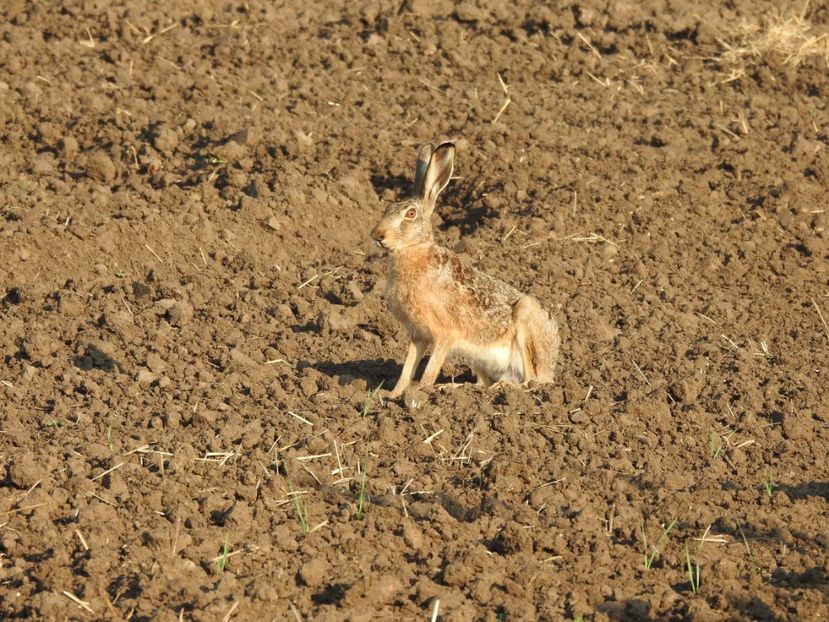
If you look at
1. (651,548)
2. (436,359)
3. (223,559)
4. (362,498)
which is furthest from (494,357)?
(223,559)

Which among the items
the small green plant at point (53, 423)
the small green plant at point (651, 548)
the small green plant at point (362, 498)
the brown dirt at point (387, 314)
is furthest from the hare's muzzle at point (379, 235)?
the small green plant at point (651, 548)

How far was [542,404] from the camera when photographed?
7914 millimetres

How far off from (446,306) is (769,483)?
7.35ft

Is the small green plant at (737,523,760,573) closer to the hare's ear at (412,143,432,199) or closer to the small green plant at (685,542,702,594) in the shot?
the small green plant at (685,542,702,594)

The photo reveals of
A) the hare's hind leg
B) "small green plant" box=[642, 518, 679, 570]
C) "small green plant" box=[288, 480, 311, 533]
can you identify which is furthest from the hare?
"small green plant" box=[642, 518, 679, 570]

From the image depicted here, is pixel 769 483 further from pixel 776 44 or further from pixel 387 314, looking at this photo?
pixel 776 44

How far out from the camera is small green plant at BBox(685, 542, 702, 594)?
6.03m

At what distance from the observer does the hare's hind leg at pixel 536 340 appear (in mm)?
8562

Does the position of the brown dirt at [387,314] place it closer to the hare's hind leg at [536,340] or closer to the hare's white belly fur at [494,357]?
the hare's hind leg at [536,340]

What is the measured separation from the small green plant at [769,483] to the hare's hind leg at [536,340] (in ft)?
5.74

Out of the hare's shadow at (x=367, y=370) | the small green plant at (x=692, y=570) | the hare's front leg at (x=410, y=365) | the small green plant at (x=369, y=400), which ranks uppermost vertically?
the small green plant at (x=692, y=570)

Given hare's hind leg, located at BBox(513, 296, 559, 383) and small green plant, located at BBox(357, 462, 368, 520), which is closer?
small green plant, located at BBox(357, 462, 368, 520)

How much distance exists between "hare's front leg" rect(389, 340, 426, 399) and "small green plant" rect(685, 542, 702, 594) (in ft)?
8.00

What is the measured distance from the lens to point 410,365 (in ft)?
27.3
